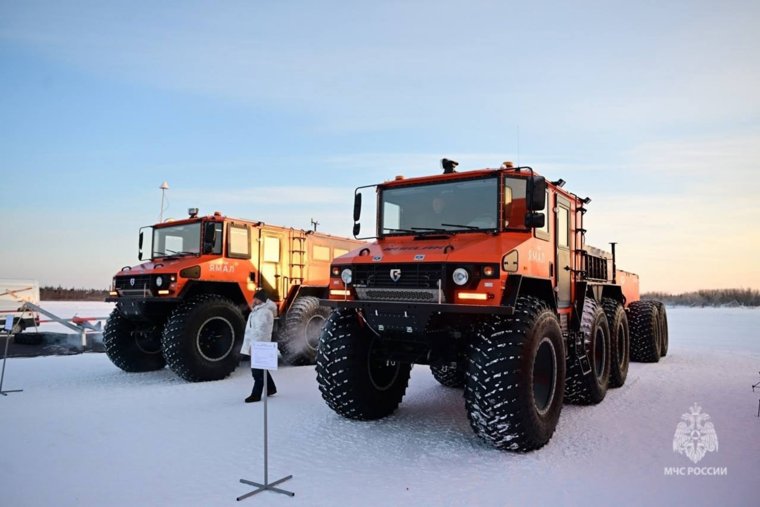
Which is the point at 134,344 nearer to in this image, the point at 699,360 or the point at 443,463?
the point at 443,463

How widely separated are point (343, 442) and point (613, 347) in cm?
521

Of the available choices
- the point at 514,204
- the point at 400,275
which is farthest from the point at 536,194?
the point at 400,275

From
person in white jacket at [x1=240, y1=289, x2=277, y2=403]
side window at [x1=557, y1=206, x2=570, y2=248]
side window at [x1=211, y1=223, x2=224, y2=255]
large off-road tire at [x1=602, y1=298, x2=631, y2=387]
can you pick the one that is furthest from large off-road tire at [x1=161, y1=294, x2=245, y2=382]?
large off-road tire at [x1=602, y1=298, x2=631, y2=387]

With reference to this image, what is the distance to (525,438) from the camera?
5297mm

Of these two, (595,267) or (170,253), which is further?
(170,253)

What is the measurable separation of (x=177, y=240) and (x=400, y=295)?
6.70 metres

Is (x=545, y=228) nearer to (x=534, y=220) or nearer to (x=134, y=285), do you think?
(x=534, y=220)

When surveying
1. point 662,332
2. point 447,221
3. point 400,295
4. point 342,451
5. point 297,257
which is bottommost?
point 342,451

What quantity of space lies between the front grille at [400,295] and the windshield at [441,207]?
1036mm

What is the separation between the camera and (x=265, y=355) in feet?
16.7

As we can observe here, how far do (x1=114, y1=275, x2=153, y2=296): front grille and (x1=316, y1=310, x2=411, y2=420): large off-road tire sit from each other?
4.78 meters

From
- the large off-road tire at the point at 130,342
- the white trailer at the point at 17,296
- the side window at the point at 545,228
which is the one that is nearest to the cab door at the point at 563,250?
A: the side window at the point at 545,228

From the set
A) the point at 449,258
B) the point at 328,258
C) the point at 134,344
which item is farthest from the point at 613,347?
the point at 134,344

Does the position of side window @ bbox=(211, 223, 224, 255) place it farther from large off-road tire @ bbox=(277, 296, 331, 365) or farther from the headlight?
the headlight
